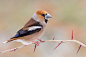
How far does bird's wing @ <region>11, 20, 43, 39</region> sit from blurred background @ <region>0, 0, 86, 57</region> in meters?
1.41

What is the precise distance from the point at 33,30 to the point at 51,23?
215 centimetres

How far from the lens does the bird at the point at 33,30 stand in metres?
1.46

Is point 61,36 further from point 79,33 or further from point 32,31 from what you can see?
point 32,31

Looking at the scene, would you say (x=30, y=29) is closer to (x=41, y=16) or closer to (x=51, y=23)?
(x=41, y=16)

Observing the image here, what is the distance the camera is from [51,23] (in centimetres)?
362

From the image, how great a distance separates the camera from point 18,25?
3506mm

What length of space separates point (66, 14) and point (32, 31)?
8.00 ft

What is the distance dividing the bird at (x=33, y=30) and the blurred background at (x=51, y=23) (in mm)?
1380

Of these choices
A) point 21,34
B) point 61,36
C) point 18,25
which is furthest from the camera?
point 18,25

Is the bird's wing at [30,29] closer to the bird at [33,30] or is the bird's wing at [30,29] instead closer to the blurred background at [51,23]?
the bird at [33,30]

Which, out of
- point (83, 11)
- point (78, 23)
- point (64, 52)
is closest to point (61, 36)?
point (64, 52)

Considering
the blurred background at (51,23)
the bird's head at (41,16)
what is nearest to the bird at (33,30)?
the bird's head at (41,16)

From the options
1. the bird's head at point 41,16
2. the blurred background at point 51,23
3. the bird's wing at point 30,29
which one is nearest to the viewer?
the bird's wing at point 30,29

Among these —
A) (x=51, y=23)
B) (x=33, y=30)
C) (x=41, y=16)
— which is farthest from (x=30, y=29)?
(x=51, y=23)
